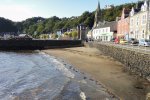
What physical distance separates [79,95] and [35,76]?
10.3 meters

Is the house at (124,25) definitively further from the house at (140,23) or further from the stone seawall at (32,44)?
the stone seawall at (32,44)

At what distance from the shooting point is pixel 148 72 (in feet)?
86.4

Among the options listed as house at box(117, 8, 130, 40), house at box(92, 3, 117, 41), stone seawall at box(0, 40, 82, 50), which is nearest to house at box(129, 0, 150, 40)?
house at box(117, 8, 130, 40)

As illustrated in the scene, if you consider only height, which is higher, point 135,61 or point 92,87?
point 135,61

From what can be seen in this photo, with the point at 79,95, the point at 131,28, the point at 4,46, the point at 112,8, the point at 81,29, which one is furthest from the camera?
the point at 112,8

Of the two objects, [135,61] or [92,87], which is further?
[135,61]

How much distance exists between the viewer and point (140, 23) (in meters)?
67.4

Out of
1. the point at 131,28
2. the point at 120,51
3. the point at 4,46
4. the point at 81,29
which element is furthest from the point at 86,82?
the point at 81,29

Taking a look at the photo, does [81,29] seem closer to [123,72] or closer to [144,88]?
[123,72]

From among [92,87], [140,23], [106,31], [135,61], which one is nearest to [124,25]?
[140,23]

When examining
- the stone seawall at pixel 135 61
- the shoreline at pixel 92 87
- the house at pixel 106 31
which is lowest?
the shoreline at pixel 92 87

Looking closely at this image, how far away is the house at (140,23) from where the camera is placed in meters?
63.5

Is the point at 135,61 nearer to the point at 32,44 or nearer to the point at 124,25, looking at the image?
the point at 124,25

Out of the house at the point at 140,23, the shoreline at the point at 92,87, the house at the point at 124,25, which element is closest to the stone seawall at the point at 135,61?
the shoreline at the point at 92,87
